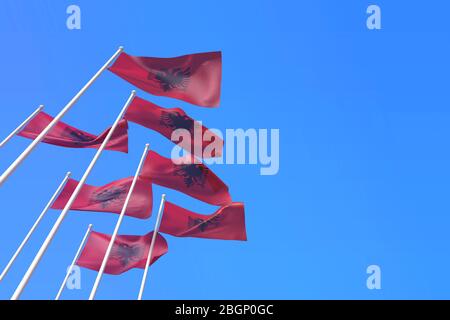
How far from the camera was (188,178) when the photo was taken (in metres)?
17.5

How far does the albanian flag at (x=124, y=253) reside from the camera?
20250 mm

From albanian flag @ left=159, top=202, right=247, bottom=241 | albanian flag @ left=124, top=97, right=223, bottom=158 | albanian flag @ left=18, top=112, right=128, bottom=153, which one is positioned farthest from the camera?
albanian flag @ left=159, top=202, right=247, bottom=241

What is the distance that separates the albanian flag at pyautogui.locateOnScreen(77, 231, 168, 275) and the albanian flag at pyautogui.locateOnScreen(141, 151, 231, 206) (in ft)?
11.2

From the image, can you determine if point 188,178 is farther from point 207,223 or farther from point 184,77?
point 184,77

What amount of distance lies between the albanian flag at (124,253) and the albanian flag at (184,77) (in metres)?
7.62

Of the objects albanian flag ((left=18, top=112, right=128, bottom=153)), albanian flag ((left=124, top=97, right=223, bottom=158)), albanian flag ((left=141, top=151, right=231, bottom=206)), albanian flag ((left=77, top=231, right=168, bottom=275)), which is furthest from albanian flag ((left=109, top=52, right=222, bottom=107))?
albanian flag ((left=77, top=231, right=168, bottom=275))

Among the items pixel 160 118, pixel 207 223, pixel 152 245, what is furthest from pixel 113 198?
pixel 160 118

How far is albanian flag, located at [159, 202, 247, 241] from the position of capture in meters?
18.5

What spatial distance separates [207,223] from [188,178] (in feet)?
7.35

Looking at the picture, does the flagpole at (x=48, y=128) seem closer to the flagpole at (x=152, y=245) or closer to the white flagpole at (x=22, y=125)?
the white flagpole at (x=22, y=125)

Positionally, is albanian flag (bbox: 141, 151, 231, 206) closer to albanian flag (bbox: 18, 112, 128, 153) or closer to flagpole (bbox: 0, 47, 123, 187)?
albanian flag (bbox: 18, 112, 128, 153)

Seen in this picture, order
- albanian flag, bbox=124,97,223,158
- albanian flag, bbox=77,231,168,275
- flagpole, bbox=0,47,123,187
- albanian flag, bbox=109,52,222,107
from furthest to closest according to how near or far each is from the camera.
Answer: albanian flag, bbox=77,231,168,275, albanian flag, bbox=124,97,223,158, albanian flag, bbox=109,52,222,107, flagpole, bbox=0,47,123,187
